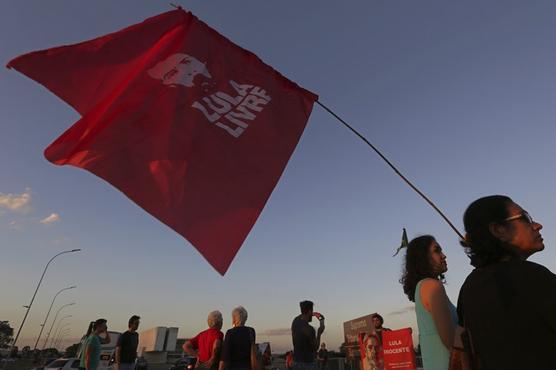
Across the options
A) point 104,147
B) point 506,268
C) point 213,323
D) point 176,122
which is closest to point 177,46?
point 176,122

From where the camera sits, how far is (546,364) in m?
1.40

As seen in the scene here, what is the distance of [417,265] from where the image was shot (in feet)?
8.85

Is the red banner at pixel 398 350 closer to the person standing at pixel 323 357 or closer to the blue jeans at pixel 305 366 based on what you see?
the blue jeans at pixel 305 366

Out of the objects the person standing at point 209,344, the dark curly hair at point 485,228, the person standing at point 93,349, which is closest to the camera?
the dark curly hair at point 485,228

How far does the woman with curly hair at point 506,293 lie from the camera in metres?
1.43

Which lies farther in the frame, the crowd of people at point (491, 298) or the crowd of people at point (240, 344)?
the crowd of people at point (240, 344)

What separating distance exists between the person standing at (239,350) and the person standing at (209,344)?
18.1 inches

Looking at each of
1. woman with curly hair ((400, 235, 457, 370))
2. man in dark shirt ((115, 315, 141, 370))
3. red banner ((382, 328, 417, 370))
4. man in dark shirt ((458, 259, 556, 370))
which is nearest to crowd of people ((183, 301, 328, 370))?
man in dark shirt ((115, 315, 141, 370))

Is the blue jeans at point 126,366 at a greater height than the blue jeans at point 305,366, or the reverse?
the blue jeans at point 305,366

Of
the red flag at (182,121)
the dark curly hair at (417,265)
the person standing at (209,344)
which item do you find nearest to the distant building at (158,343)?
the person standing at (209,344)

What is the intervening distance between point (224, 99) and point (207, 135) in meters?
0.48

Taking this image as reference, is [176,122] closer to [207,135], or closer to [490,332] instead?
[207,135]

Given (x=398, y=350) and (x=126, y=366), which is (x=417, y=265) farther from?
(x=126, y=366)

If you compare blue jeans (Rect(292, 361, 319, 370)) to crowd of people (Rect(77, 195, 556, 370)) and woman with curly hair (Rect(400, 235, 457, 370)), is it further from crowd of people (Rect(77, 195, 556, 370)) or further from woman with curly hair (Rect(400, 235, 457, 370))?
woman with curly hair (Rect(400, 235, 457, 370))
